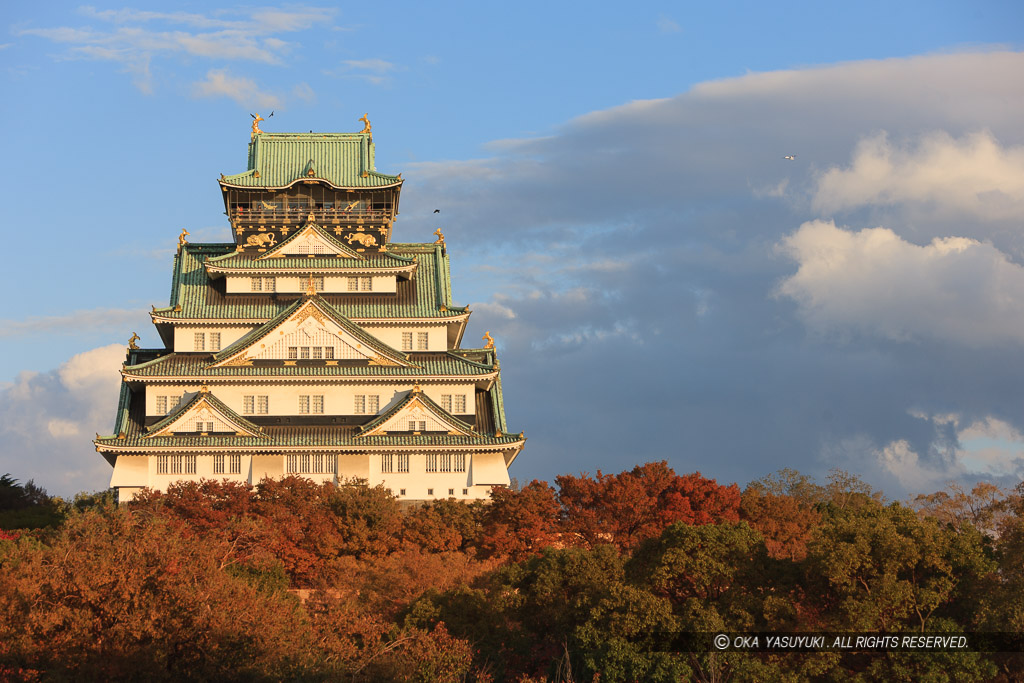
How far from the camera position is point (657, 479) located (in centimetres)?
5816

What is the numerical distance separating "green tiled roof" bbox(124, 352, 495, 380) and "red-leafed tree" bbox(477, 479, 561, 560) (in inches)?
456

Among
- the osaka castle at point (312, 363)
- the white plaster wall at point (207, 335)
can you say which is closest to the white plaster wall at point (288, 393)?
the osaka castle at point (312, 363)

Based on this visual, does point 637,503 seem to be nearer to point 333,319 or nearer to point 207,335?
point 333,319

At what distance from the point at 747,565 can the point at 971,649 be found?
743 centimetres

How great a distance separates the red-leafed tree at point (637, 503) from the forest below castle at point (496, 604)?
22.7 feet

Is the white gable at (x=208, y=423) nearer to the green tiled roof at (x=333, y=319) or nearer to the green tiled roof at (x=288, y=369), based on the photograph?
the green tiled roof at (x=288, y=369)

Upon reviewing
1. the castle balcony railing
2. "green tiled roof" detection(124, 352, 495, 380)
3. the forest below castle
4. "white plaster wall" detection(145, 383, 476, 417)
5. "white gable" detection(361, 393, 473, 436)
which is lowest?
the forest below castle

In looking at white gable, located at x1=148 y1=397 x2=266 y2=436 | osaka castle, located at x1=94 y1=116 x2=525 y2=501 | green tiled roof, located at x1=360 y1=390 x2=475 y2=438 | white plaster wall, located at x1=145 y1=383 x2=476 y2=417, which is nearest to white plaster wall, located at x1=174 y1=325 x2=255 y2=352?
osaka castle, located at x1=94 y1=116 x2=525 y2=501

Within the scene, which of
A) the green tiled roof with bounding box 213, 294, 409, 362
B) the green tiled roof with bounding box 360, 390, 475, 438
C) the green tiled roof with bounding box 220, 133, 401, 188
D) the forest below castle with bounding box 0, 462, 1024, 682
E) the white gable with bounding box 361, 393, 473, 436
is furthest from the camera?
the green tiled roof with bounding box 220, 133, 401, 188

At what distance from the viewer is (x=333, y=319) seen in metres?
66.8

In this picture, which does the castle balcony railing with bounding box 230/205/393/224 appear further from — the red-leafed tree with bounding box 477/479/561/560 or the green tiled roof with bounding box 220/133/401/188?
the red-leafed tree with bounding box 477/479/561/560

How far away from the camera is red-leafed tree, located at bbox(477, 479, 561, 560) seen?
178 feet

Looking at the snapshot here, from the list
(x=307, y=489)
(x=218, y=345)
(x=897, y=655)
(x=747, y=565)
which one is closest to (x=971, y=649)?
(x=897, y=655)

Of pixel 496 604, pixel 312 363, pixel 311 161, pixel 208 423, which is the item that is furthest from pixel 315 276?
pixel 496 604
